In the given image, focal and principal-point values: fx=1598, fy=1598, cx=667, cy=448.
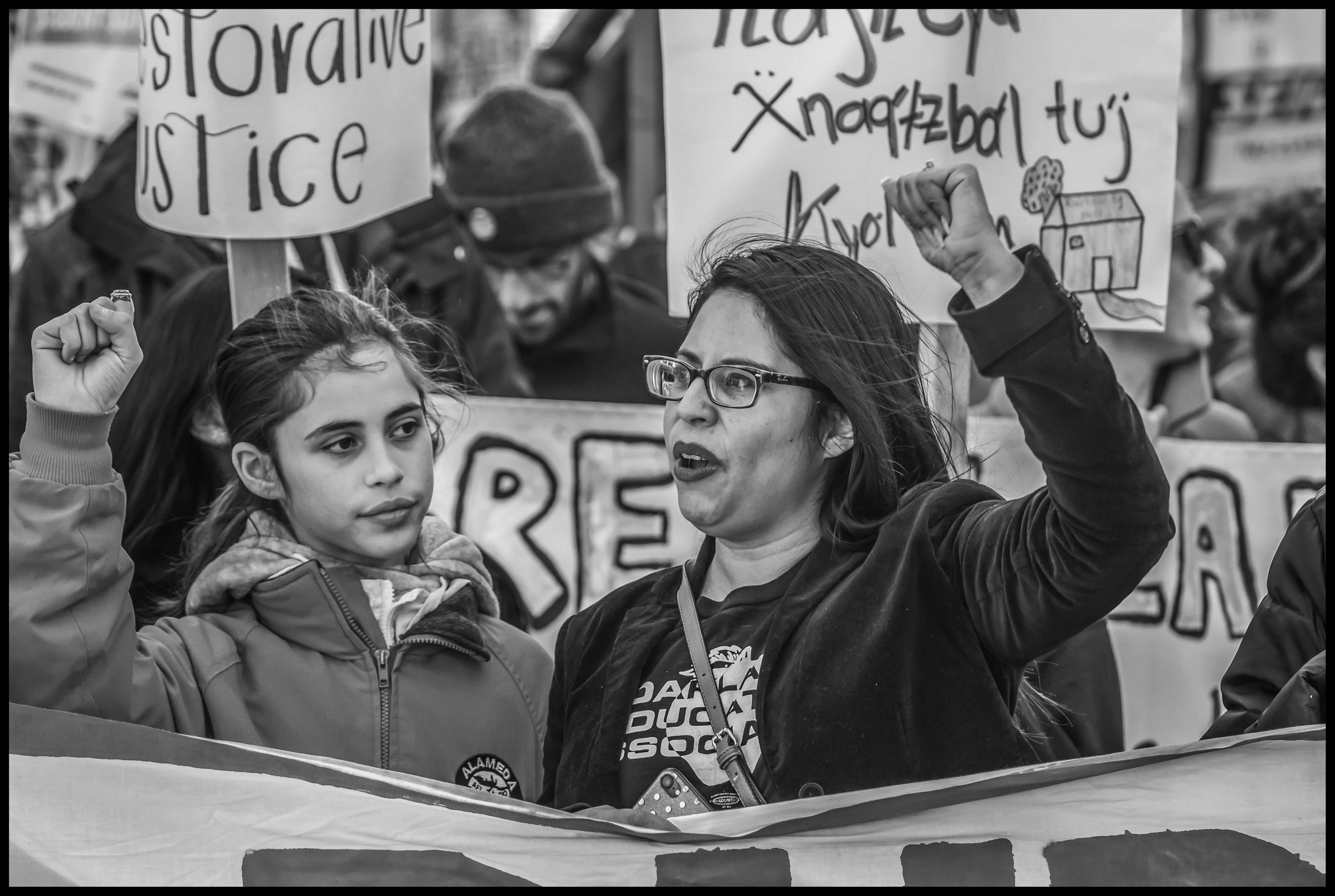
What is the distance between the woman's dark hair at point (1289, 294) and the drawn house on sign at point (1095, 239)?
2.40 metres

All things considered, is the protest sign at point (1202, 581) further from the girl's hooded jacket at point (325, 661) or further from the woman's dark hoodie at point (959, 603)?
the woman's dark hoodie at point (959, 603)

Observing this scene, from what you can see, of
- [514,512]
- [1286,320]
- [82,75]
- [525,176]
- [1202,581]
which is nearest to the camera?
[1202,581]

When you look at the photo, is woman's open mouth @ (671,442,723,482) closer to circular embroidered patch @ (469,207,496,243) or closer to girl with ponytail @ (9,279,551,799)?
girl with ponytail @ (9,279,551,799)

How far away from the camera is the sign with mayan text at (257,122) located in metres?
2.95

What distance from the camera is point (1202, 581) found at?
3.90 meters

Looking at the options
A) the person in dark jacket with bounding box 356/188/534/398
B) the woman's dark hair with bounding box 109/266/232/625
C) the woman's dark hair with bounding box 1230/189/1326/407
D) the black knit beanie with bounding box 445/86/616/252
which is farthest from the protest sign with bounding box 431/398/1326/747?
the woman's dark hair with bounding box 1230/189/1326/407

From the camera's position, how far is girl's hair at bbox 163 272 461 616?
243 centimetres

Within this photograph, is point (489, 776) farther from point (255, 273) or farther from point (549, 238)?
point (549, 238)

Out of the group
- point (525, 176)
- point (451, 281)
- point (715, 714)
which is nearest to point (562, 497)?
point (451, 281)

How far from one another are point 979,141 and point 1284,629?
1206 millimetres

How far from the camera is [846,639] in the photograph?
79.0 inches

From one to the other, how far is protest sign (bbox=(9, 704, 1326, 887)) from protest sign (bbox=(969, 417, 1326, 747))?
1976 mm

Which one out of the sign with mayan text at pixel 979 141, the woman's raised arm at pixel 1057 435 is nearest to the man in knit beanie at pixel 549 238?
the sign with mayan text at pixel 979 141

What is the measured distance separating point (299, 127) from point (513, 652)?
1.13 meters
